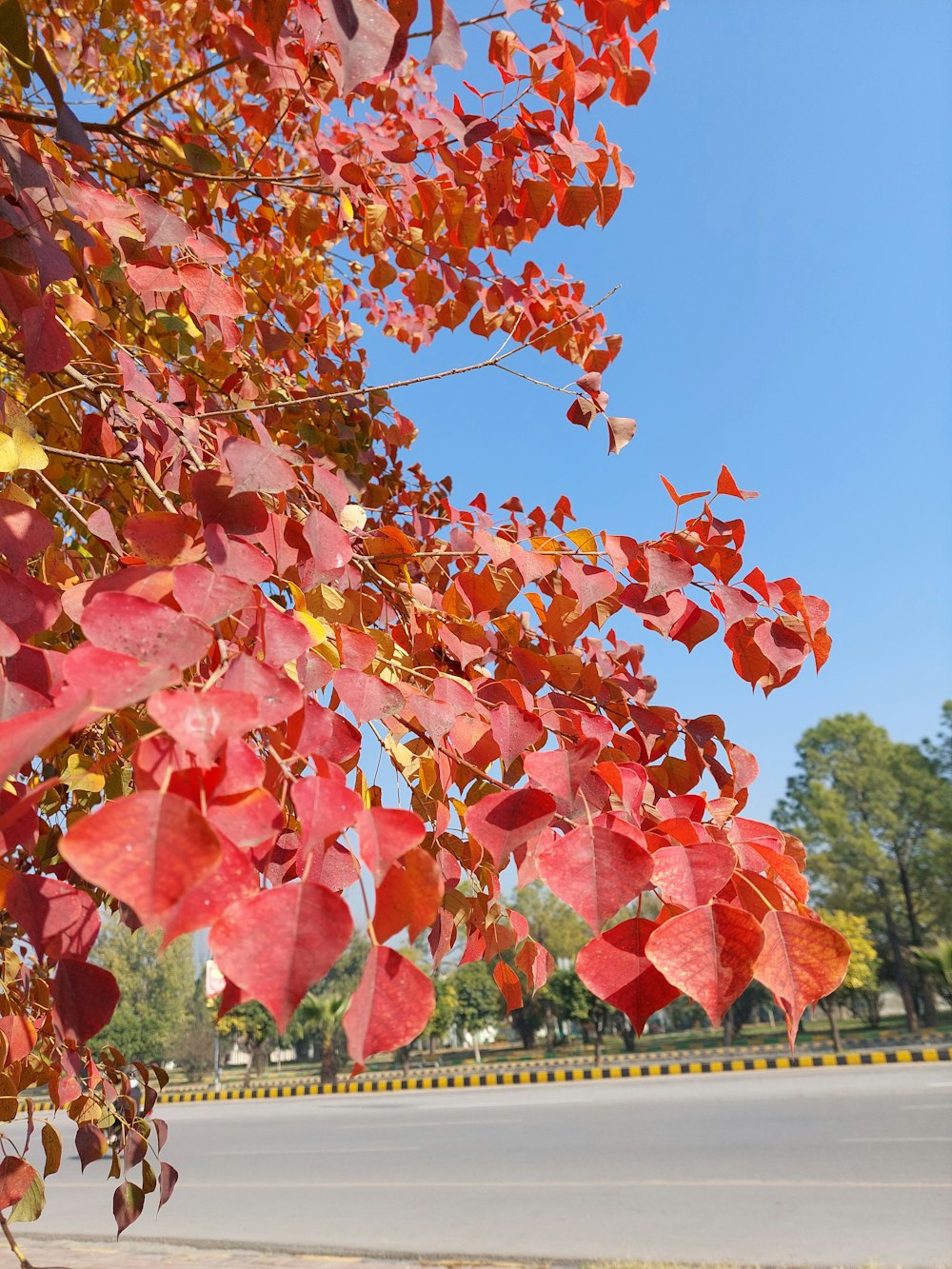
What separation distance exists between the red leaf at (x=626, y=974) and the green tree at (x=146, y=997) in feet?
71.6

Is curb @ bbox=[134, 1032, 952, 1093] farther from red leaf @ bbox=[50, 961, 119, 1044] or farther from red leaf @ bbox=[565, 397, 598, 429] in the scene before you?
red leaf @ bbox=[50, 961, 119, 1044]

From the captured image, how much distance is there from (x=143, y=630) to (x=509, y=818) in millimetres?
282

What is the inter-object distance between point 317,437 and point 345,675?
1.17 meters

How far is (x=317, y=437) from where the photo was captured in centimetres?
186

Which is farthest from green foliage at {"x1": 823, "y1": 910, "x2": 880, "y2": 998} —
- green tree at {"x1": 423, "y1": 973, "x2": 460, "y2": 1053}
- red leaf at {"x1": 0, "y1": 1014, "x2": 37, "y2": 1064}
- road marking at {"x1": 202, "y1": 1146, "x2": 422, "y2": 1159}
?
red leaf at {"x1": 0, "y1": 1014, "x2": 37, "y2": 1064}

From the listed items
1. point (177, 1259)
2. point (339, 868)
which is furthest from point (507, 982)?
point (177, 1259)

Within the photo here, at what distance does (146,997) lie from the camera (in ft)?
85.9

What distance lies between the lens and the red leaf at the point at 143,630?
0.53 m

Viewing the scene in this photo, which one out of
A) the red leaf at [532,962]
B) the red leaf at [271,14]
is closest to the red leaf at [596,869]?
the red leaf at [532,962]

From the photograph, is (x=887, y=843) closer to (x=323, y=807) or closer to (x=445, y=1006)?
(x=445, y=1006)

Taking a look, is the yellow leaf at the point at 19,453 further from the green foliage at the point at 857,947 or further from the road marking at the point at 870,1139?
the green foliage at the point at 857,947


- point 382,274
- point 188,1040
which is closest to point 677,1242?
point 382,274

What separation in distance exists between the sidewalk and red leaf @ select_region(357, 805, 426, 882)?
14.3ft

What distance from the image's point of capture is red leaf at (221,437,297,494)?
2.42 ft
